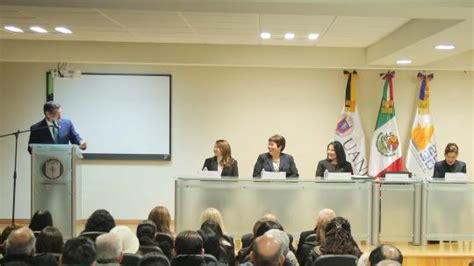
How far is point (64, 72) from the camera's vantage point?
9039 millimetres

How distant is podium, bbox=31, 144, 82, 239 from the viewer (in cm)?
586

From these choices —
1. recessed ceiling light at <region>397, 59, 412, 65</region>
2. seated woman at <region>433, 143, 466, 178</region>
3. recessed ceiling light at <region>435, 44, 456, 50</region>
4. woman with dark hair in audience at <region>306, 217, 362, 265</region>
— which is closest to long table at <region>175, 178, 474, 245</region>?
seated woman at <region>433, 143, 466, 178</region>

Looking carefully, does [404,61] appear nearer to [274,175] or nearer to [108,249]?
[274,175]

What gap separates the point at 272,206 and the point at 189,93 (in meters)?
3.31

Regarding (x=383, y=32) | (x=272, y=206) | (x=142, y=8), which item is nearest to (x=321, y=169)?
(x=272, y=206)

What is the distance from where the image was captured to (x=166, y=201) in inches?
367

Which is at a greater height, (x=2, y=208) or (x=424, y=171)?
(x=424, y=171)

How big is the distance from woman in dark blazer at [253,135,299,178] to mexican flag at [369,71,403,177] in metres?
2.58

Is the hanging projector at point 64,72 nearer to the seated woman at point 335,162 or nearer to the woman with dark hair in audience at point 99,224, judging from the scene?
the seated woman at point 335,162

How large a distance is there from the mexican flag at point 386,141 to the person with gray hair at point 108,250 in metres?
6.08

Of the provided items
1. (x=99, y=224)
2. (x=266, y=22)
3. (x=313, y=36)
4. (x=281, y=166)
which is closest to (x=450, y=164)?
(x=281, y=166)

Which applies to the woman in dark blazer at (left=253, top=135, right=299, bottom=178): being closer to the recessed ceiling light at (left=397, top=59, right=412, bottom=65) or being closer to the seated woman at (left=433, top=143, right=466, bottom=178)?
the seated woman at (left=433, top=143, right=466, bottom=178)

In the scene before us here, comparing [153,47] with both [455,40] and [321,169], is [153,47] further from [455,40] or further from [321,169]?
[455,40]

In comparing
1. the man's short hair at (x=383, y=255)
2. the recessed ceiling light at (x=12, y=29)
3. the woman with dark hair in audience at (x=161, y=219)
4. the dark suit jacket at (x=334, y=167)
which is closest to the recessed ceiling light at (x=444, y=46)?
the dark suit jacket at (x=334, y=167)
